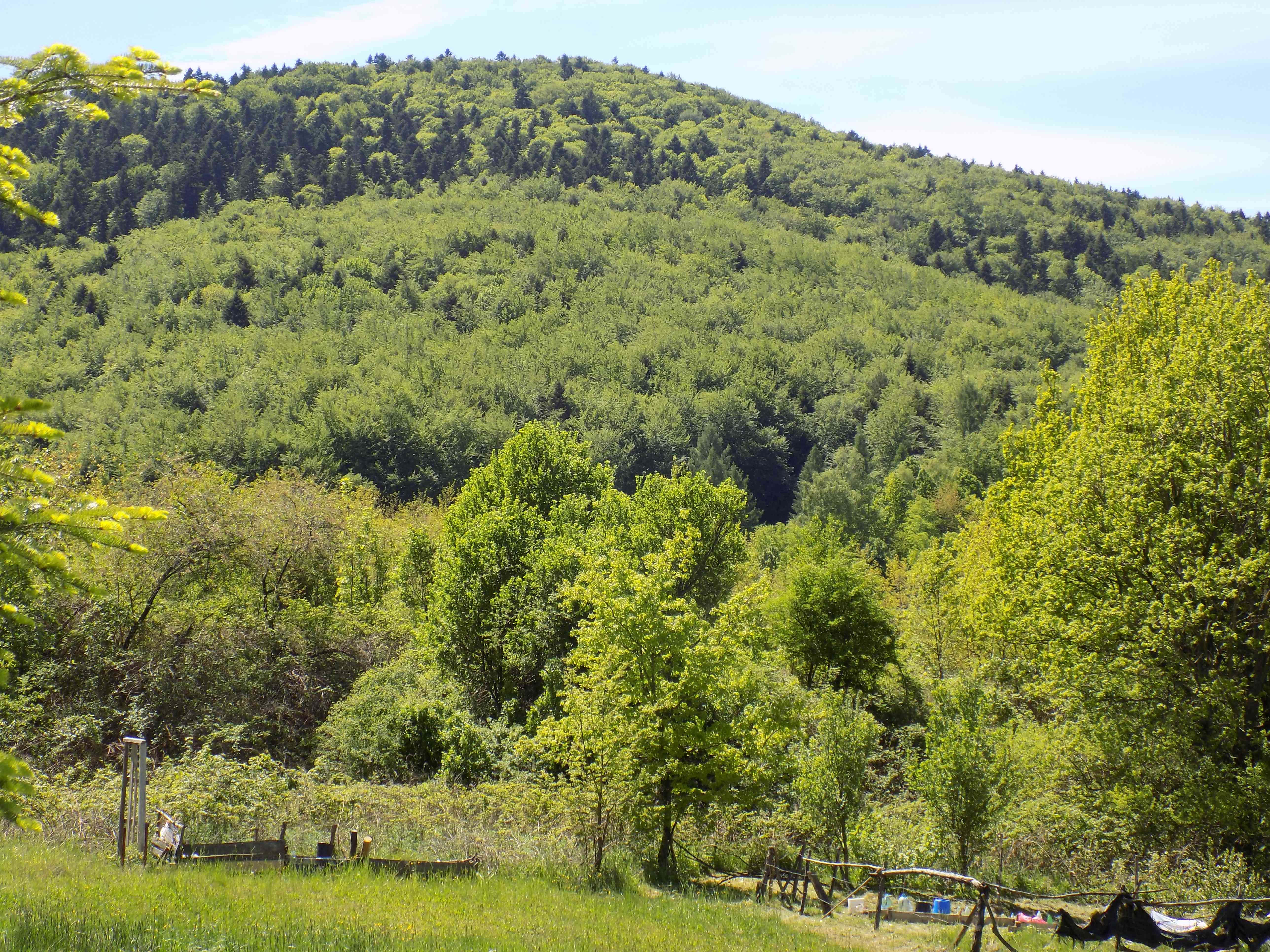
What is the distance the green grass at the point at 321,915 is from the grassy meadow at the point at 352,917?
29mm

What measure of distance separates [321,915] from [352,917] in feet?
1.22

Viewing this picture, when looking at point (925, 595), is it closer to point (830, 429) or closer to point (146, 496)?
point (146, 496)

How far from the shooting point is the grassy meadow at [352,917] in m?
8.95

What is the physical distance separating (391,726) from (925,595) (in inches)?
1006

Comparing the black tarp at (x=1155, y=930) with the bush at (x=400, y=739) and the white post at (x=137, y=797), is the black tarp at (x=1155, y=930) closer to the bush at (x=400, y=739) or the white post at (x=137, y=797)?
the white post at (x=137, y=797)

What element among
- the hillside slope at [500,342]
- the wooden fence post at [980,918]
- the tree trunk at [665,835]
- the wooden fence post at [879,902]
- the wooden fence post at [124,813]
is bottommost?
the tree trunk at [665,835]

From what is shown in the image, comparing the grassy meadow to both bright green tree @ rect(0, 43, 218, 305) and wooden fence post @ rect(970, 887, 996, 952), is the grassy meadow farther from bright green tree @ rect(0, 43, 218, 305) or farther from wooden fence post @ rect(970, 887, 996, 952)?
bright green tree @ rect(0, 43, 218, 305)

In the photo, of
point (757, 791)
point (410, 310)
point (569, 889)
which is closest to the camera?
point (569, 889)

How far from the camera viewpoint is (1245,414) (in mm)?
18578

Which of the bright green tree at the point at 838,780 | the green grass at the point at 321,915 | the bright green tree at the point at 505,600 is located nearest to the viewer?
the green grass at the point at 321,915

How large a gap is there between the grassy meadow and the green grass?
0.03 m

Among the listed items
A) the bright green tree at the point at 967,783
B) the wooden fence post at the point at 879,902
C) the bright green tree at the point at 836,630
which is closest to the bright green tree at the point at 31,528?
the wooden fence post at the point at 879,902

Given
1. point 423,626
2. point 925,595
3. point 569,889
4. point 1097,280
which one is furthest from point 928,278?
point 569,889

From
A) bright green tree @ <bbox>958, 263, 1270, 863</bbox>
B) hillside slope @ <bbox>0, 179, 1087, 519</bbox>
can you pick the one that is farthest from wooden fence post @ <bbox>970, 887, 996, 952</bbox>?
hillside slope @ <bbox>0, 179, 1087, 519</bbox>
